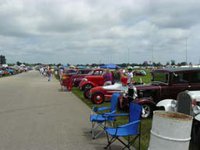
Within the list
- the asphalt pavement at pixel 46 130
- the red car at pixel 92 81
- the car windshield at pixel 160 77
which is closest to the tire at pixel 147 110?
the car windshield at pixel 160 77

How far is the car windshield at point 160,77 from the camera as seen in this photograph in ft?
41.4

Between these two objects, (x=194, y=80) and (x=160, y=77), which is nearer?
(x=194, y=80)

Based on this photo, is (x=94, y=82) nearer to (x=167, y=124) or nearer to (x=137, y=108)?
(x=137, y=108)

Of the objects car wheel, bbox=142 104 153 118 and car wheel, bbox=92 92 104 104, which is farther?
car wheel, bbox=92 92 104 104

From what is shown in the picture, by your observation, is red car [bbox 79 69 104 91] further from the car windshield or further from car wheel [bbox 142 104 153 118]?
car wheel [bbox 142 104 153 118]

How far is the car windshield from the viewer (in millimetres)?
12628

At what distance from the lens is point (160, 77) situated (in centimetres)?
1309

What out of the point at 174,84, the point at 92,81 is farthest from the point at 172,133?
the point at 92,81

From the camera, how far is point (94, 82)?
24.4m

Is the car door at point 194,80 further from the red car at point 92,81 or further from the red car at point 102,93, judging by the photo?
the red car at point 92,81

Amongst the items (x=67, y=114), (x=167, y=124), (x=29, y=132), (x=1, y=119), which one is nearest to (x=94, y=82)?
(x=67, y=114)

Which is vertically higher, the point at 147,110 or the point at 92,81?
the point at 92,81

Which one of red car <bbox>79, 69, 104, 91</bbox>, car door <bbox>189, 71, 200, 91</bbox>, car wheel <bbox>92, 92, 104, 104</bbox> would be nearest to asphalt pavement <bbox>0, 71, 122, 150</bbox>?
car wheel <bbox>92, 92, 104, 104</bbox>

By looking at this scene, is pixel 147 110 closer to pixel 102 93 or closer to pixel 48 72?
pixel 102 93
